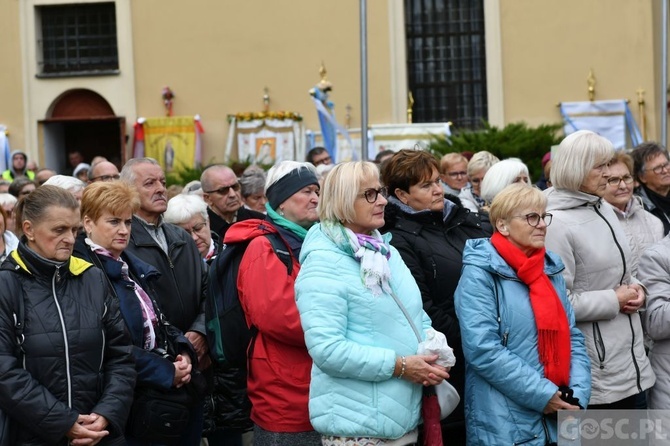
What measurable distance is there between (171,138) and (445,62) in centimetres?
504

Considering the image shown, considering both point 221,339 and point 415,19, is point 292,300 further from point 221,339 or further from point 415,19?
point 415,19

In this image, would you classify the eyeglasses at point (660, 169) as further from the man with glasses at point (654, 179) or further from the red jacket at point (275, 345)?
the red jacket at point (275, 345)

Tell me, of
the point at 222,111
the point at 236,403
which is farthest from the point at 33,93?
the point at 236,403

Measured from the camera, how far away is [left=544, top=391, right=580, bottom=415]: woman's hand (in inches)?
187

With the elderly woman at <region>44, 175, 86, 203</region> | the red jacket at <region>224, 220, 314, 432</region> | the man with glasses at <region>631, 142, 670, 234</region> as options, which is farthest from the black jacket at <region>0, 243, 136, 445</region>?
the man with glasses at <region>631, 142, 670, 234</region>

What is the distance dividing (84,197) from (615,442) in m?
2.74

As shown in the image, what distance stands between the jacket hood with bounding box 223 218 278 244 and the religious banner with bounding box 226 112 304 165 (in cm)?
1352

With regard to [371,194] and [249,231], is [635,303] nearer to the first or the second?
[371,194]

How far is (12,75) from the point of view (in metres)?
19.5

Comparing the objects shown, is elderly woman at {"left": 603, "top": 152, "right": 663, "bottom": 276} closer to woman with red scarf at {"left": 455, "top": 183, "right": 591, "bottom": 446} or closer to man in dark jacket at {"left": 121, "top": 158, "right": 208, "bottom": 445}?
woman with red scarf at {"left": 455, "top": 183, "right": 591, "bottom": 446}

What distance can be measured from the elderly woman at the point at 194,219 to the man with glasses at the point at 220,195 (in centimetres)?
98

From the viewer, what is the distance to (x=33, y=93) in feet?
64.4

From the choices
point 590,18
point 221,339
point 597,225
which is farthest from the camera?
point 590,18

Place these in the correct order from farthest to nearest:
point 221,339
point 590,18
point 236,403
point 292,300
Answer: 1. point 590,18
2. point 236,403
3. point 221,339
4. point 292,300
